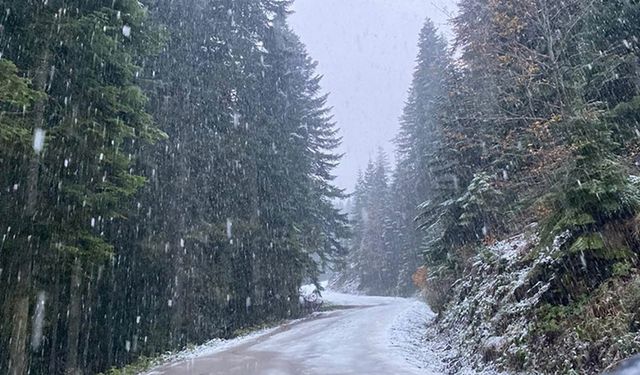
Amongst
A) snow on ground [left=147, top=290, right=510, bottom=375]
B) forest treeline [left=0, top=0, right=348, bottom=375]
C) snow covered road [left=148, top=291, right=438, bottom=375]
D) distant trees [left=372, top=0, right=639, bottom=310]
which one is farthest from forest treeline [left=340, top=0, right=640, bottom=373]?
forest treeline [left=0, top=0, right=348, bottom=375]

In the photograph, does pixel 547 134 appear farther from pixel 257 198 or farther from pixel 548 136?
pixel 257 198

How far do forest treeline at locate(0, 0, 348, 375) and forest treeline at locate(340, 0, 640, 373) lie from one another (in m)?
8.32

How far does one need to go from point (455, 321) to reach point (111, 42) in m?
11.4

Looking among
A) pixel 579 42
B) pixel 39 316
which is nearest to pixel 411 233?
pixel 579 42

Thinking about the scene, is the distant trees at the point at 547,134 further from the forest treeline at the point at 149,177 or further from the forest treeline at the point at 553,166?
the forest treeline at the point at 149,177

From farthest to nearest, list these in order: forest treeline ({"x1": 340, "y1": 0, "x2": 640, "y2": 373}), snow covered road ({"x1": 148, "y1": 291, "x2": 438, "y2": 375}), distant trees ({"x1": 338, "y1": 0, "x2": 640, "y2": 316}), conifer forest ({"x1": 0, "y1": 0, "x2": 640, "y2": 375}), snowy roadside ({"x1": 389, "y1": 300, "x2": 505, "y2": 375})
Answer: snow covered road ({"x1": 148, "y1": 291, "x2": 438, "y2": 375}), snowy roadside ({"x1": 389, "y1": 300, "x2": 505, "y2": 375}), conifer forest ({"x1": 0, "y1": 0, "x2": 640, "y2": 375}), distant trees ({"x1": 338, "y1": 0, "x2": 640, "y2": 316}), forest treeline ({"x1": 340, "y1": 0, "x2": 640, "y2": 373})

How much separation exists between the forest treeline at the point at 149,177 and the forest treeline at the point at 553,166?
8.32m

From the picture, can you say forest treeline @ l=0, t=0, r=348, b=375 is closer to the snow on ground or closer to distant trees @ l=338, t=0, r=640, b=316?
the snow on ground

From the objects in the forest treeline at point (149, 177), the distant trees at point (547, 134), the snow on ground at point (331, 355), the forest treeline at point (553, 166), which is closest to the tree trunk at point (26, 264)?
the forest treeline at point (149, 177)

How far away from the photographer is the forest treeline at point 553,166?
796 centimetres

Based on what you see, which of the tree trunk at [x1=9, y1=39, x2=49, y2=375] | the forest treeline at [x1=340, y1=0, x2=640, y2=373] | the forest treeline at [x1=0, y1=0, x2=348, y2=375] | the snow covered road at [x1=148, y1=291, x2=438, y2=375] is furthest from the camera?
the forest treeline at [x1=0, y1=0, x2=348, y2=375]

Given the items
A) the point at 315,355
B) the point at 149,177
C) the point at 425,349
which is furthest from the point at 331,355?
the point at 149,177

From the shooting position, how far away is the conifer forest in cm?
848

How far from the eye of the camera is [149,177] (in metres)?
18.6
